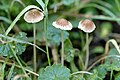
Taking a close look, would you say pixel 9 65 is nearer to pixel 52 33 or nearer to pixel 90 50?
pixel 52 33

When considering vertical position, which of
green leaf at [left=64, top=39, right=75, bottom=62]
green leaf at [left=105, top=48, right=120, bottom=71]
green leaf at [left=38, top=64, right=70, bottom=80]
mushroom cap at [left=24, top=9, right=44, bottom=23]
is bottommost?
green leaf at [left=38, top=64, right=70, bottom=80]

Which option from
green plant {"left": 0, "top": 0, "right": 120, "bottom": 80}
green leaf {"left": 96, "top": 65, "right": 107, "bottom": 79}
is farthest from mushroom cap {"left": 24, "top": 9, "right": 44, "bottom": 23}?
green leaf {"left": 96, "top": 65, "right": 107, "bottom": 79}

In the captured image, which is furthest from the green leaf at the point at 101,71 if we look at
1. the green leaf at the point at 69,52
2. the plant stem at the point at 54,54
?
the plant stem at the point at 54,54

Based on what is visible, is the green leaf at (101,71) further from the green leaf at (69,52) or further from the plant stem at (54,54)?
the plant stem at (54,54)

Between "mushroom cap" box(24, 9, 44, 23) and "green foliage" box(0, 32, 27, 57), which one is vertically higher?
"mushroom cap" box(24, 9, 44, 23)

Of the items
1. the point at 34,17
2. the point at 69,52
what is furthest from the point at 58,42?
the point at 34,17

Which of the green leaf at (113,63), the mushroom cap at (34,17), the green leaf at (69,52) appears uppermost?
the mushroom cap at (34,17)

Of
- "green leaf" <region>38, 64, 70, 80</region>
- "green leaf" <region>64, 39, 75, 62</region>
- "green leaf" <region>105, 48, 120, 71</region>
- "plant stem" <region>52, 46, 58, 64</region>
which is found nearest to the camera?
"green leaf" <region>38, 64, 70, 80</region>

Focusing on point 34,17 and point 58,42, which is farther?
point 58,42

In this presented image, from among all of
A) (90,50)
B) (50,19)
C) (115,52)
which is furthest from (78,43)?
(115,52)

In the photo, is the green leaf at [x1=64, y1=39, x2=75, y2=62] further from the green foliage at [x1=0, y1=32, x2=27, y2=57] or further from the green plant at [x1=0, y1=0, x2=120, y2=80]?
the green foliage at [x1=0, y1=32, x2=27, y2=57]

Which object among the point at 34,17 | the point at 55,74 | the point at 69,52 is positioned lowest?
the point at 55,74

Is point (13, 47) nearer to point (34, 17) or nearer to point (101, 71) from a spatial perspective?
point (34, 17)
